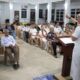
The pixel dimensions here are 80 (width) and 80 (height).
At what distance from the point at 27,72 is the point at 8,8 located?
55.2ft

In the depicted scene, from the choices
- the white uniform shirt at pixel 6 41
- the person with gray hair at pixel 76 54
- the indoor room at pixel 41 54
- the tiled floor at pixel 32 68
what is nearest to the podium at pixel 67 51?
the indoor room at pixel 41 54

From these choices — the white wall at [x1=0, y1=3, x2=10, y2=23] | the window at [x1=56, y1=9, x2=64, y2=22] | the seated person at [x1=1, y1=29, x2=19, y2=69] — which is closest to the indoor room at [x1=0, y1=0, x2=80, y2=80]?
the seated person at [x1=1, y1=29, x2=19, y2=69]

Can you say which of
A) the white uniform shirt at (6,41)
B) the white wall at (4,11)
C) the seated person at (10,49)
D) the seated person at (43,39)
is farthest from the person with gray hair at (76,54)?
the white wall at (4,11)

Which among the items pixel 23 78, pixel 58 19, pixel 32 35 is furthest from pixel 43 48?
pixel 58 19

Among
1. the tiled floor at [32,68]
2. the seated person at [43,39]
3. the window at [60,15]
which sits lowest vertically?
the tiled floor at [32,68]

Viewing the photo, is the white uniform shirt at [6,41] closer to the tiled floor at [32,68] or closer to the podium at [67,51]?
the tiled floor at [32,68]

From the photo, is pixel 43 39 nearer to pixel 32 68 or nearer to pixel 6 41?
pixel 6 41

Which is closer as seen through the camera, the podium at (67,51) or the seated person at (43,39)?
the podium at (67,51)

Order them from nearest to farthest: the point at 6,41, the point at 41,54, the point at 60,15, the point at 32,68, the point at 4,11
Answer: the point at 32,68
the point at 6,41
the point at 41,54
the point at 60,15
the point at 4,11

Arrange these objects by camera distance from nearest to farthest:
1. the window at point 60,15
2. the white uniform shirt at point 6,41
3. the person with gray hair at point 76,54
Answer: the person with gray hair at point 76,54, the white uniform shirt at point 6,41, the window at point 60,15

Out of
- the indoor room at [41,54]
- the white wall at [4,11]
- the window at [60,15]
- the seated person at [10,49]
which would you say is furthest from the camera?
the white wall at [4,11]

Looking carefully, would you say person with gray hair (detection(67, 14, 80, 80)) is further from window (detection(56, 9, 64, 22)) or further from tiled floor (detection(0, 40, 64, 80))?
window (detection(56, 9, 64, 22))

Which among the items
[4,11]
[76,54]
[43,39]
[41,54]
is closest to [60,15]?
[4,11]

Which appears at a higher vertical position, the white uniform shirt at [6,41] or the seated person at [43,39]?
the white uniform shirt at [6,41]
